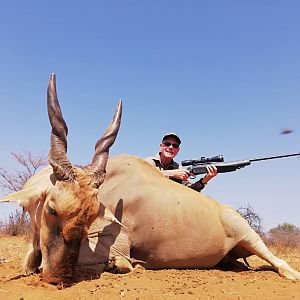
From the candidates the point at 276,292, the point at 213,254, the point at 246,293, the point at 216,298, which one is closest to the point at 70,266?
the point at 216,298

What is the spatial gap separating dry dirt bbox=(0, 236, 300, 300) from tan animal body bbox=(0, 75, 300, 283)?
0.22 m

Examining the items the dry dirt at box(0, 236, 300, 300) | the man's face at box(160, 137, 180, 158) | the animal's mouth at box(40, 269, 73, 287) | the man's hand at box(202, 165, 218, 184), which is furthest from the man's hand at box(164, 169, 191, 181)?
the animal's mouth at box(40, 269, 73, 287)

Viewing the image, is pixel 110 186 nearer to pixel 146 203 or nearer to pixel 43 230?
pixel 146 203

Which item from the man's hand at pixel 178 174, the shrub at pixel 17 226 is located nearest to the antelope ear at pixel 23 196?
the man's hand at pixel 178 174

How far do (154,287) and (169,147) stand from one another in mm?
3597

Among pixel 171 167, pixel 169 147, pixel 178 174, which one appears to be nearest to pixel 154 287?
pixel 178 174

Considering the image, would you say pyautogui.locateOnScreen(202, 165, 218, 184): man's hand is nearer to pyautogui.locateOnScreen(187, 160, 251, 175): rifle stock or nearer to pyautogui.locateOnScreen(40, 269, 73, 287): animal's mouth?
pyautogui.locateOnScreen(187, 160, 251, 175): rifle stock

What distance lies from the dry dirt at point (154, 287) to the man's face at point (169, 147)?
2.62 meters

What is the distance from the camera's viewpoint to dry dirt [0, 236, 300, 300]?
3877 millimetres

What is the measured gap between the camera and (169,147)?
7.60 meters

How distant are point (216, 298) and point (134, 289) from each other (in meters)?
0.76

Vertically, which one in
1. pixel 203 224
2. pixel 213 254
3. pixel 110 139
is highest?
pixel 110 139

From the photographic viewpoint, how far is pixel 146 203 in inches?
221

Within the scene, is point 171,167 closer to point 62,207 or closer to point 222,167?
Answer: point 222,167
